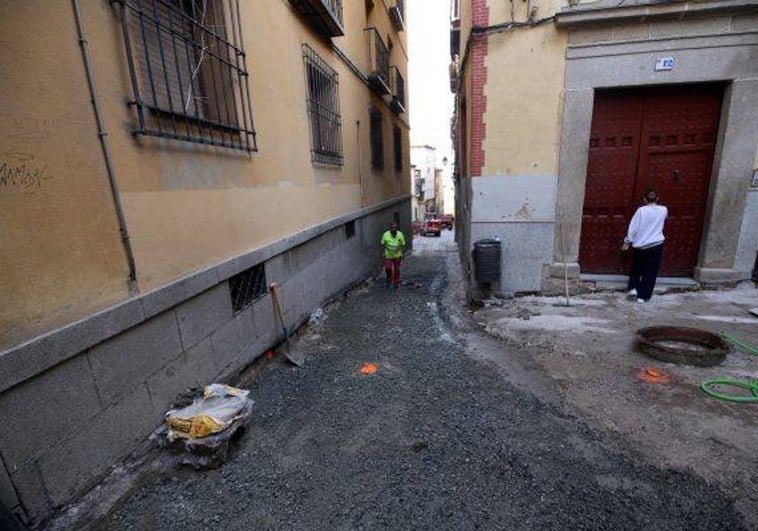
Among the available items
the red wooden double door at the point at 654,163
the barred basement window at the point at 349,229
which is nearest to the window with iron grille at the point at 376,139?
the barred basement window at the point at 349,229

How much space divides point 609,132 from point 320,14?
4913 mm

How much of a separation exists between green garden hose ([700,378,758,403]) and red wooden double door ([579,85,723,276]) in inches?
121

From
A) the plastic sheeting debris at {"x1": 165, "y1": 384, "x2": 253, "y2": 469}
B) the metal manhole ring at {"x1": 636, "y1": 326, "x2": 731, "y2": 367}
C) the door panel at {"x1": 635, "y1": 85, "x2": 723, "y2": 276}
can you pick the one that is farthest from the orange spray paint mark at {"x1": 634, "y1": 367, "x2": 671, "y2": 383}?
the plastic sheeting debris at {"x1": 165, "y1": 384, "x2": 253, "y2": 469}

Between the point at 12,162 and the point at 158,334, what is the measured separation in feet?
4.99

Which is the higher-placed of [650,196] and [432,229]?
[650,196]

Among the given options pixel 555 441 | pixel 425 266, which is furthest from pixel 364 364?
pixel 425 266

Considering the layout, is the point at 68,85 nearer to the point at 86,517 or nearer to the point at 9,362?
the point at 9,362

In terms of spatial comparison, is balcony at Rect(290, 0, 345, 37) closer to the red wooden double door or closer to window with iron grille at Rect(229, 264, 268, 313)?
window with iron grille at Rect(229, 264, 268, 313)

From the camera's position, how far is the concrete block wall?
2.15m

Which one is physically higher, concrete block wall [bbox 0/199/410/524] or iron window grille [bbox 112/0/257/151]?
iron window grille [bbox 112/0/257/151]

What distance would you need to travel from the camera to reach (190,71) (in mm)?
3463

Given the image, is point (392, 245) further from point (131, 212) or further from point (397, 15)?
point (397, 15)

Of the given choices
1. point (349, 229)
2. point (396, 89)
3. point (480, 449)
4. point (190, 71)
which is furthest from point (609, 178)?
point (396, 89)

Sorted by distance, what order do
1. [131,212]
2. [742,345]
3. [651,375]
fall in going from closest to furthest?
[131,212], [651,375], [742,345]
